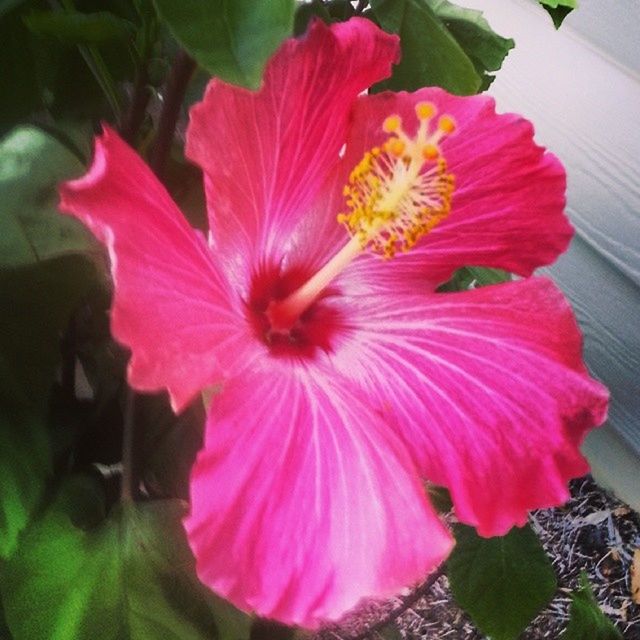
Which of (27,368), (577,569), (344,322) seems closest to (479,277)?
(344,322)

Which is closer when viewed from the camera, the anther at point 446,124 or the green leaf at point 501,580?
the anther at point 446,124

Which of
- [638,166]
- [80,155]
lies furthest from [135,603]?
[638,166]

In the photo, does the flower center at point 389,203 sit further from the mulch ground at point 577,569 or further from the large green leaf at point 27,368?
the mulch ground at point 577,569

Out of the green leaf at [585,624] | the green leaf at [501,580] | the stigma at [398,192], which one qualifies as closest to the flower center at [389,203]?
the stigma at [398,192]

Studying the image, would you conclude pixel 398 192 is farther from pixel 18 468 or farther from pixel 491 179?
pixel 18 468

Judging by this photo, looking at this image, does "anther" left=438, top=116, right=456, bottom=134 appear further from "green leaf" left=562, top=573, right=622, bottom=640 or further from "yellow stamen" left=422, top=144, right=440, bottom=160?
"green leaf" left=562, top=573, right=622, bottom=640
